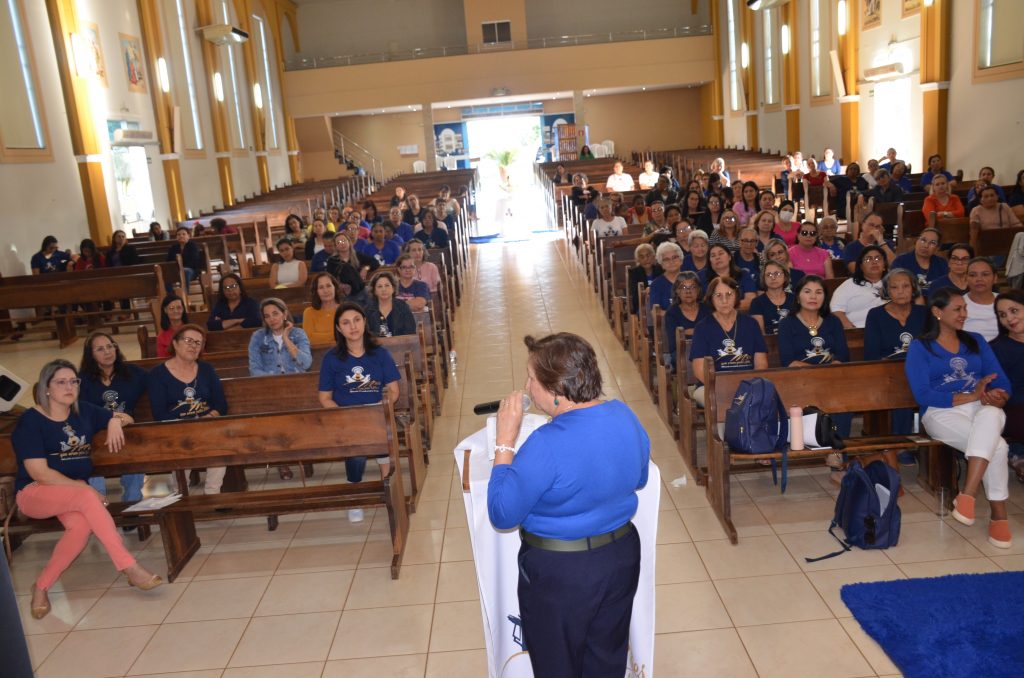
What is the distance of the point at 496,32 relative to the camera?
26328 millimetres

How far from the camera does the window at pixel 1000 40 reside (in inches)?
435

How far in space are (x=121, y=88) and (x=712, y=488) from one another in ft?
42.8

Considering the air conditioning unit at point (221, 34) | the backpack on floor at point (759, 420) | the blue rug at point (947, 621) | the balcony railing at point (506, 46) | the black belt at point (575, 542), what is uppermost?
the balcony railing at point (506, 46)

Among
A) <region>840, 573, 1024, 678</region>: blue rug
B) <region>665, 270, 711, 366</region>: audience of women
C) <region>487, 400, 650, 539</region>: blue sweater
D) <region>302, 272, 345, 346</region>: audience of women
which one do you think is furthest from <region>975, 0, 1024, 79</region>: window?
<region>487, 400, 650, 539</region>: blue sweater

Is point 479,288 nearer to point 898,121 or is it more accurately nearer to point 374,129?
point 898,121

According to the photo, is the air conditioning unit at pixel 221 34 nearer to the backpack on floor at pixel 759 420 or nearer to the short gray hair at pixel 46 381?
the short gray hair at pixel 46 381

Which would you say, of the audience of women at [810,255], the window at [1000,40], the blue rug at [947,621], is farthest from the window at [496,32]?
the blue rug at [947,621]

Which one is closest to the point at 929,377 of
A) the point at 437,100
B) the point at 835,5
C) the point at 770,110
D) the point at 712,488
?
the point at 712,488

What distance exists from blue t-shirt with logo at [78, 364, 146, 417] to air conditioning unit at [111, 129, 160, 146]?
9.99 metres

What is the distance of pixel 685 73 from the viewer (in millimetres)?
25516

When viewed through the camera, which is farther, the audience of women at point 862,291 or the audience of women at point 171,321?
the audience of women at point 171,321

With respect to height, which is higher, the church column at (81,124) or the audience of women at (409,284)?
the church column at (81,124)

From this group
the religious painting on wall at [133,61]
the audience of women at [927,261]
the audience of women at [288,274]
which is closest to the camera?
the audience of women at [927,261]

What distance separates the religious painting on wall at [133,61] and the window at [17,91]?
3.15 meters
